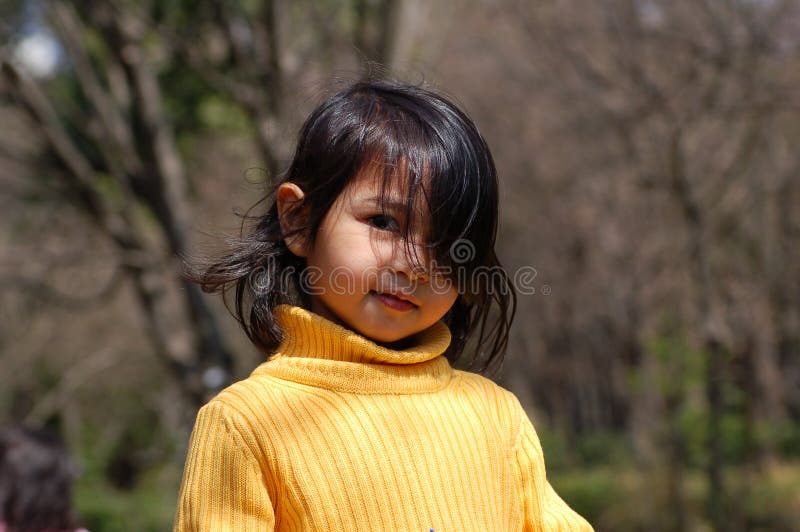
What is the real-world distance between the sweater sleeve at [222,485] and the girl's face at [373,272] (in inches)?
9.1

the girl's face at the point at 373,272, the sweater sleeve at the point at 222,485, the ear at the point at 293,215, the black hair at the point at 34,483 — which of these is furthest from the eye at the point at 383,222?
the black hair at the point at 34,483

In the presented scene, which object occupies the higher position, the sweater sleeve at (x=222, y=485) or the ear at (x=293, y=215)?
the ear at (x=293, y=215)

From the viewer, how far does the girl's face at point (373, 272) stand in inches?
54.9

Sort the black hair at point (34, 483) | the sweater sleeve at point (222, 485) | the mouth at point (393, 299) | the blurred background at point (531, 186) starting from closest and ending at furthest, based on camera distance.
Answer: the sweater sleeve at point (222, 485) < the mouth at point (393, 299) < the black hair at point (34, 483) < the blurred background at point (531, 186)

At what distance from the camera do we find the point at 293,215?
1.51 meters

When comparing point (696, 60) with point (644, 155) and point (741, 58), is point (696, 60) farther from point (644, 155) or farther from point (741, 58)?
point (644, 155)

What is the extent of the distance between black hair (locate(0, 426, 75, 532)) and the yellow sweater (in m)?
1.52

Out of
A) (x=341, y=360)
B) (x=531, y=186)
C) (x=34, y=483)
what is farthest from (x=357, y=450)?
(x=531, y=186)

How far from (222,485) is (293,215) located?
0.41 m

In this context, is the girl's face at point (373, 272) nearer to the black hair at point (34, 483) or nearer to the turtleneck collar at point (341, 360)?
the turtleneck collar at point (341, 360)

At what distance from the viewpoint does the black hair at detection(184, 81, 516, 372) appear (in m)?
1.42

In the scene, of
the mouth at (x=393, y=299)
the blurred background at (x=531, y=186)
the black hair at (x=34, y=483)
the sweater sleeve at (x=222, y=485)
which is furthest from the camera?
the blurred background at (x=531, y=186)

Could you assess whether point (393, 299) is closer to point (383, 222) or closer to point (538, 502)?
point (383, 222)

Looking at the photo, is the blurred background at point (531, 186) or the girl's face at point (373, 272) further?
the blurred background at point (531, 186)
